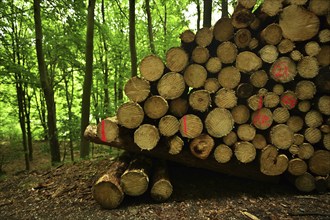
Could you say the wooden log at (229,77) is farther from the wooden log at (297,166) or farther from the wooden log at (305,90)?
the wooden log at (297,166)

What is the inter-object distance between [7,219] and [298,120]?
4149 mm

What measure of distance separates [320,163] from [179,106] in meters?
2.23

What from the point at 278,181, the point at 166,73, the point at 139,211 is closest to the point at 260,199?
the point at 278,181

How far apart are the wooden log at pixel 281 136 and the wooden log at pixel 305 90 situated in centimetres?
49

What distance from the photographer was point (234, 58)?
3.30 metres

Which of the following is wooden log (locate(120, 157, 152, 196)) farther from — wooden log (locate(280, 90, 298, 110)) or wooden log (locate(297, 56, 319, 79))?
wooden log (locate(297, 56, 319, 79))

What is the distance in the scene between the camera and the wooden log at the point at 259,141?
336 cm

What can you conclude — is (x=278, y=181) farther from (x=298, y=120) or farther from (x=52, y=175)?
(x=52, y=175)

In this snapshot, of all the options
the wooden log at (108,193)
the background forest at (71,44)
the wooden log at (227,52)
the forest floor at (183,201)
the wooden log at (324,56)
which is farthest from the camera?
the background forest at (71,44)

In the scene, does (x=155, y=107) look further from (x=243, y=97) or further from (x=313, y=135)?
(x=313, y=135)

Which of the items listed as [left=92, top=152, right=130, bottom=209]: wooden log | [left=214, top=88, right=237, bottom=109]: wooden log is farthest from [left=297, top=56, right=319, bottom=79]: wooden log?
[left=92, top=152, right=130, bottom=209]: wooden log

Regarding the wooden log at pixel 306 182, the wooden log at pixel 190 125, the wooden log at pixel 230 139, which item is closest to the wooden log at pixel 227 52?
the wooden log at pixel 190 125

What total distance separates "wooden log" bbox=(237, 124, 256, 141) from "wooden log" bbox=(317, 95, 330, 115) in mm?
1028

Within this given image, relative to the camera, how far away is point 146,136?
3199mm
